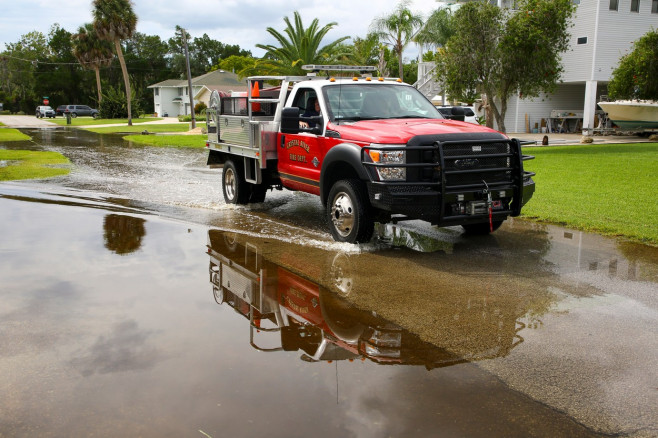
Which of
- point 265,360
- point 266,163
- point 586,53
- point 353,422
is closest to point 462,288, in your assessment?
point 265,360

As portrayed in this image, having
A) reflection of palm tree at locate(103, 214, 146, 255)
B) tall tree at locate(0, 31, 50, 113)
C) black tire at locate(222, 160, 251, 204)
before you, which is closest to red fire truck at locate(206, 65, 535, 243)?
black tire at locate(222, 160, 251, 204)

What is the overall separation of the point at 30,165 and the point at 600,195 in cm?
1437

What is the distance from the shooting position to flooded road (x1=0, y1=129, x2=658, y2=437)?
364cm

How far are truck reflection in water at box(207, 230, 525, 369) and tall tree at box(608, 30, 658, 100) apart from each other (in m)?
23.2

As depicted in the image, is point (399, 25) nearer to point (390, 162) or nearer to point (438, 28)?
point (438, 28)

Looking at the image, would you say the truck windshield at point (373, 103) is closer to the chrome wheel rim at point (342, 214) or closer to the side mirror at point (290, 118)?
the side mirror at point (290, 118)

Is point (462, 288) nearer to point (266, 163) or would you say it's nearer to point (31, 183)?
point (266, 163)

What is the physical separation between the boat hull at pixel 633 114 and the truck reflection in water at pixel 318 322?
1129 inches

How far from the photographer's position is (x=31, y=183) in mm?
13336

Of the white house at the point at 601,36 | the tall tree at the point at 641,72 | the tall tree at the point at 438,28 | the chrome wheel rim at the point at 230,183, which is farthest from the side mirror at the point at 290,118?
the tall tree at the point at 438,28

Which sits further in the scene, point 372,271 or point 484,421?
point 372,271

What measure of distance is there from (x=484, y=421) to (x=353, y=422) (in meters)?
0.76

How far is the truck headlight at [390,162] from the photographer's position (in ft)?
23.5

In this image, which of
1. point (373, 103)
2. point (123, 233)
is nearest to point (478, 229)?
point (373, 103)
